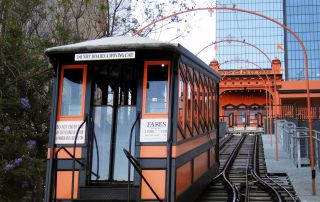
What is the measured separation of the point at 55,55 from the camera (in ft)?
24.8

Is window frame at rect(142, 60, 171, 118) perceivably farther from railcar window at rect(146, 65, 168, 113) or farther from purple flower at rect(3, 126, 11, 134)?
purple flower at rect(3, 126, 11, 134)

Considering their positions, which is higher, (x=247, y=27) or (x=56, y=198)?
(x=247, y=27)

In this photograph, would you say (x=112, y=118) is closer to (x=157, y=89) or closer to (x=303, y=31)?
(x=157, y=89)

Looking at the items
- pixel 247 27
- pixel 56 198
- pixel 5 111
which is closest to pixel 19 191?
pixel 5 111

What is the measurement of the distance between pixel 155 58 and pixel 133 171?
193 cm

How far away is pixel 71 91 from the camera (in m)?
7.56

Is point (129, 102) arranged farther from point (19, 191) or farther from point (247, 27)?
point (247, 27)

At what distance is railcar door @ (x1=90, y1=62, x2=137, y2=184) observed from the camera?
734cm

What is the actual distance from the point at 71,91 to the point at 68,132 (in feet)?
2.38

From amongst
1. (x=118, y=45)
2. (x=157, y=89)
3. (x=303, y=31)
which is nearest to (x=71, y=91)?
(x=118, y=45)

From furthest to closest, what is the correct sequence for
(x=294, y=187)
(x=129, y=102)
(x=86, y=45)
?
(x=294, y=187), (x=129, y=102), (x=86, y=45)

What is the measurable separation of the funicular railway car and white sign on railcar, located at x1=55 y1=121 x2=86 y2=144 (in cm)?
2

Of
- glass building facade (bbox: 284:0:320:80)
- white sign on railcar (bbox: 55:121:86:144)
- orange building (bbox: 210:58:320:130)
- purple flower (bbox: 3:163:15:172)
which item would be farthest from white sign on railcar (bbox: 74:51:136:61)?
glass building facade (bbox: 284:0:320:80)

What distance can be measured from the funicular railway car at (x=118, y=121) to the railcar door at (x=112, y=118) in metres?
0.02
